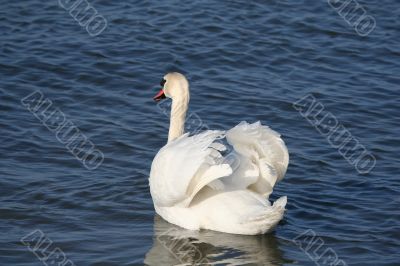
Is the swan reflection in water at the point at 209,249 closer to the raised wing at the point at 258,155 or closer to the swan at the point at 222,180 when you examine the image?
the swan at the point at 222,180

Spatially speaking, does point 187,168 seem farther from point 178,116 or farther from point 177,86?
point 177,86

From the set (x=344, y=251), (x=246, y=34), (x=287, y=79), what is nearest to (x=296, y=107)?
(x=287, y=79)

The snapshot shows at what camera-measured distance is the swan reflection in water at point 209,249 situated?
8.92 meters

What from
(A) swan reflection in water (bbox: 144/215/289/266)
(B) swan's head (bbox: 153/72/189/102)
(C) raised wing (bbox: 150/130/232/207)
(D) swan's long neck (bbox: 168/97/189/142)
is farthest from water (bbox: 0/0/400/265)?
(B) swan's head (bbox: 153/72/189/102)

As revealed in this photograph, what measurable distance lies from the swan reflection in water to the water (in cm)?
2

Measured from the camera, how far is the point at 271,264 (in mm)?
8953

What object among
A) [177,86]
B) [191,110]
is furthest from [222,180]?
[191,110]

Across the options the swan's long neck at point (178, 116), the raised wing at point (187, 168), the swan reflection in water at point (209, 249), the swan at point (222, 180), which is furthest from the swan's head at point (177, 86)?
the swan reflection in water at point (209, 249)

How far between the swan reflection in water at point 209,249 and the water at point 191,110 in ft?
0.07

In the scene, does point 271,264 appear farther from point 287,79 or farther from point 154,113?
point 287,79

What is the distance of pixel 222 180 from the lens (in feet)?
30.7

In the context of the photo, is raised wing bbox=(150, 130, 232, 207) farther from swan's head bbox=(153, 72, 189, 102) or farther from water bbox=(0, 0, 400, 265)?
swan's head bbox=(153, 72, 189, 102)

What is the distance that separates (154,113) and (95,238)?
375 cm

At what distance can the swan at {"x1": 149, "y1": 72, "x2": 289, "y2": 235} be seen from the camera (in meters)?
8.86
